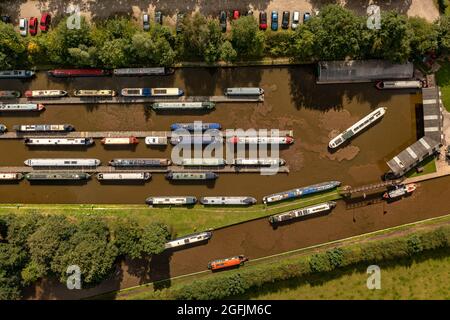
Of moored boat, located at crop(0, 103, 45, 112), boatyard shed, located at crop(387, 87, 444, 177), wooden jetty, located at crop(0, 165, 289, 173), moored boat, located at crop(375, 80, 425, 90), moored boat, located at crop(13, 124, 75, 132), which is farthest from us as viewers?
moored boat, located at crop(0, 103, 45, 112)

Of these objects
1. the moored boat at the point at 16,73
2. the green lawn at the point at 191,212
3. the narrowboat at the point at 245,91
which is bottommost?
the green lawn at the point at 191,212

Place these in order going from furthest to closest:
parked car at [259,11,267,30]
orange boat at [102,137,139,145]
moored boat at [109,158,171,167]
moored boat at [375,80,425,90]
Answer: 1. orange boat at [102,137,139,145]
2. moored boat at [109,158,171,167]
3. parked car at [259,11,267,30]
4. moored boat at [375,80,425,90]

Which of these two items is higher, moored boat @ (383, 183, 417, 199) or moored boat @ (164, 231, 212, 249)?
moored boat @ (383, 183, 417, 199)

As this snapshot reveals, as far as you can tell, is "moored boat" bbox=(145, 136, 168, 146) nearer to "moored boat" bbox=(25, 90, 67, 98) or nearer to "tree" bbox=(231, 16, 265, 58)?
"moored boat" bbox=(25, 90, 67, 98)

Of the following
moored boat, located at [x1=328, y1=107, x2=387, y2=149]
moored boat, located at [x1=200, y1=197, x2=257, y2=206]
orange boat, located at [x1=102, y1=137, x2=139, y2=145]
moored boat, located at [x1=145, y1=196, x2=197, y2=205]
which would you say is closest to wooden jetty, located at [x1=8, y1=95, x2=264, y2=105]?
orange boat, located at [x1=102, y1=137, x2=139, y2=145]

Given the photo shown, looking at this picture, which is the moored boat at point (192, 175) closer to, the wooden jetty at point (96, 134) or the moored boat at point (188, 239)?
the wooden jetty at point (96, 134)

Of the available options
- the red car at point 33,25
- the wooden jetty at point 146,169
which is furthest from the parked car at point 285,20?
the red car at point 33,25
